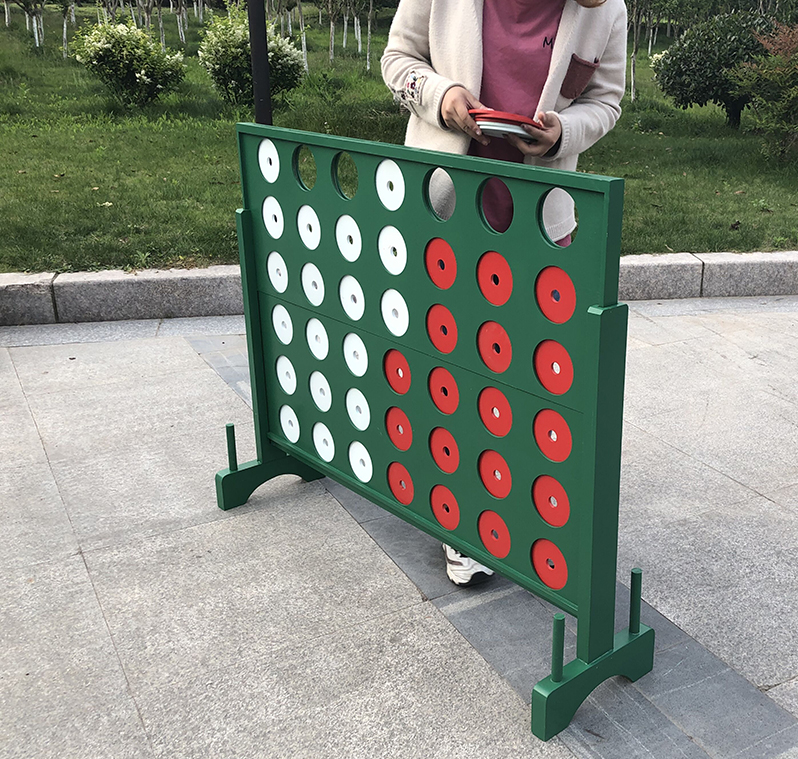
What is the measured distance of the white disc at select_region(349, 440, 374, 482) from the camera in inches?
103

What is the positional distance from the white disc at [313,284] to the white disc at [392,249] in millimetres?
333

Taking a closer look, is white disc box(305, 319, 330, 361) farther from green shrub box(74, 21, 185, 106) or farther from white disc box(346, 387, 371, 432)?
green shrub box(74, 21, 185, 106)

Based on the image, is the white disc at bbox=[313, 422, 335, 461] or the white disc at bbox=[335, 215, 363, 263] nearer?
the white disc at bbox=[335, 215, 363, 263]

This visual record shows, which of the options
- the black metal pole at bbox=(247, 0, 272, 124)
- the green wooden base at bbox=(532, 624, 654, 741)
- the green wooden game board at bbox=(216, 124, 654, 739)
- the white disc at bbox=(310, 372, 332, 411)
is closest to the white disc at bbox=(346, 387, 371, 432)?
the green wooden game board at bbox=(216, 124, 654, 739)

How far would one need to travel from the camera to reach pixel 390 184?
2.23 m

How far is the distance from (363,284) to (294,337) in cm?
45

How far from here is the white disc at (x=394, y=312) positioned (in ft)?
7.57

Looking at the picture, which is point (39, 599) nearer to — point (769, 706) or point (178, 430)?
point (178, 430)

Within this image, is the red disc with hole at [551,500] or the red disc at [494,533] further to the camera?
the red disc at [494,533]

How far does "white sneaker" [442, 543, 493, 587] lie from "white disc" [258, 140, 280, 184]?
1.24 meters

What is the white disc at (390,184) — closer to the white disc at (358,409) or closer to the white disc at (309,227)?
the white disc at (309,227)

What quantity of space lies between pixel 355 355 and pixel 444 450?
42 centimetres

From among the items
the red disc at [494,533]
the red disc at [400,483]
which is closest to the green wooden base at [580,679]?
the red disc at [494,533]

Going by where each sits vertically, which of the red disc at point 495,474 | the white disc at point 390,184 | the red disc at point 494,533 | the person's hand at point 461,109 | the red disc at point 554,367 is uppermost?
the person's hand at point 461,109
